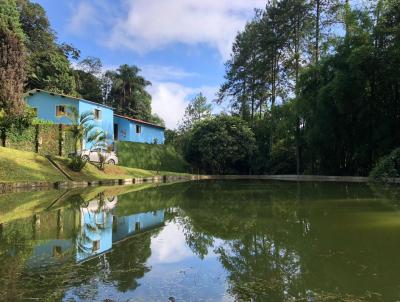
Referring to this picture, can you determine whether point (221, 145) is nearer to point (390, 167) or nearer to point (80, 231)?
point (390, 167)

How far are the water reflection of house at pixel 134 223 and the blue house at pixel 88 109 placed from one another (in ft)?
65.6

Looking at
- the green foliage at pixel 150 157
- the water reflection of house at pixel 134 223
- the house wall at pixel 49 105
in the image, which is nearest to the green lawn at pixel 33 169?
the green foliage at pixel 150 157

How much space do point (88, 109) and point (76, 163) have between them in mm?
13118

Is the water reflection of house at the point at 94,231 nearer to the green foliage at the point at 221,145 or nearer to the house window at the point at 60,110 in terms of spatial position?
the house window at the point at 60,110

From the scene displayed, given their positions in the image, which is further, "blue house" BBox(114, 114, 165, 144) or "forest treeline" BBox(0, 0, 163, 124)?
"blue house" BBox(114, 114, 165, 144)

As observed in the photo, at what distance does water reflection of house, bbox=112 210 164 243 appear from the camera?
326 inches

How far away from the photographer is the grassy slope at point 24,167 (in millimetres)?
19797

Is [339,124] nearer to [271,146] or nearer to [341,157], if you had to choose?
[341,157]

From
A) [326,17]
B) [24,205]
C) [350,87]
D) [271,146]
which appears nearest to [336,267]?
[24,205]

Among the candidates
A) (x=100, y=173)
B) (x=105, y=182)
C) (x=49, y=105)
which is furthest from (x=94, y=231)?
(x=49, y=105)

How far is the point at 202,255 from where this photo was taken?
6551 millimetres

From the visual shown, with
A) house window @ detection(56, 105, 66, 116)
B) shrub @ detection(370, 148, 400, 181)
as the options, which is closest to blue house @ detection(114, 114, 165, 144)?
house window @ detection(56, 105, 66, 116)

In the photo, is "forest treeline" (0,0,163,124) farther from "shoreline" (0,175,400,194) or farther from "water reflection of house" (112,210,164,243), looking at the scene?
"water reflection of house" (112,210,164,243)

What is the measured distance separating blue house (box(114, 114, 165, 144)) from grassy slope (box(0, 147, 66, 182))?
19.5 m
